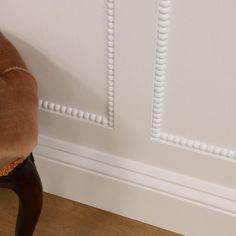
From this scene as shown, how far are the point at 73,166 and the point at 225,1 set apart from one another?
55 centimetres

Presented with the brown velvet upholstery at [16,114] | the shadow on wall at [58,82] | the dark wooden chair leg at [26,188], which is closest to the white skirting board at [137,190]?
the shadow on wall at [58,82]

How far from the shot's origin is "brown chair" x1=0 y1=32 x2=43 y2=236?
2.57 ft

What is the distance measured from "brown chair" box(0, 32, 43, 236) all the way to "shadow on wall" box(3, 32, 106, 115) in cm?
12

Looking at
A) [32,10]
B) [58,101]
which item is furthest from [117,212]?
[32,10]

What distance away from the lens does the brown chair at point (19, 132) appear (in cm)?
78

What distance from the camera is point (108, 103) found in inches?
41.7

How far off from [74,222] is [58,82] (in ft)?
1.15

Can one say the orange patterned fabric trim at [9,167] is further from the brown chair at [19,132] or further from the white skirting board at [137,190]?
the white skirting board at [137,190]

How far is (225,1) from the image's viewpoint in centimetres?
82

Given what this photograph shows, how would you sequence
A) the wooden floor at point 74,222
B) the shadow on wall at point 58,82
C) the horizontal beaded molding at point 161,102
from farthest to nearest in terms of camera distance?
1. the wooden floor at point 74,222
2. the shadow on wall at point 58,82
3. the horizontal beaded molding at point 161,102

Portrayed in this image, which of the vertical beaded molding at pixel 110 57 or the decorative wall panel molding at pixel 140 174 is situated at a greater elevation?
the vertical beaded molding at pixel 110 57

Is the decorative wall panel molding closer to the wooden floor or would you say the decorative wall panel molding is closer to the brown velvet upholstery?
the wooden floor

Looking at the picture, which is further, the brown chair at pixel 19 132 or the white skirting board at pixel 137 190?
the white skirting board at pixel 137 190

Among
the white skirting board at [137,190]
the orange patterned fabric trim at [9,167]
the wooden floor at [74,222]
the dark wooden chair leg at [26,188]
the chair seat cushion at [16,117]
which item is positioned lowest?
the wooden floor at [74,222]
